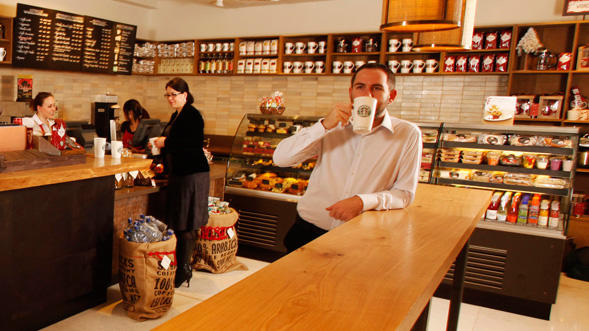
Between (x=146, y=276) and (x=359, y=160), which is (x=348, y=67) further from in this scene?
(x=359, y=160)

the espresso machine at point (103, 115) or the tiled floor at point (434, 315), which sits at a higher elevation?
the espresso machine at point (103, 115)

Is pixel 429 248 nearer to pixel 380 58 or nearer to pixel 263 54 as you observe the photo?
pixel 380 58

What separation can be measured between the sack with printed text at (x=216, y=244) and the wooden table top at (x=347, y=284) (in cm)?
261

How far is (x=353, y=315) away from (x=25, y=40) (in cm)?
675

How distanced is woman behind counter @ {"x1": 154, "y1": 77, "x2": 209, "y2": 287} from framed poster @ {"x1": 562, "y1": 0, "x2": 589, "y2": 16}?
171 inches

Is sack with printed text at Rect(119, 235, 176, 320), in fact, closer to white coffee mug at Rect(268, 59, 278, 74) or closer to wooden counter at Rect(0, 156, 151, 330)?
wooden counter at Rect(0, 156, 151, 330)

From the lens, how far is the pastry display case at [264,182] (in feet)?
14.9

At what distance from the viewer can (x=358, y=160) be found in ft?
6.38

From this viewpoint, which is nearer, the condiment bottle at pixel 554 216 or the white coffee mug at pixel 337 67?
the condiment bottle at pixel 554 216

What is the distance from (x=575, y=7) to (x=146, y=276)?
5.25 m

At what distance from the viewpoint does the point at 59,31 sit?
21.3 ft

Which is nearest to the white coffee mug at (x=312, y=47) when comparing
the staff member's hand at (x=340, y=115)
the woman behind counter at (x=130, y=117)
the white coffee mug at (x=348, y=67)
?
the white coffee mug at (x=348, y=67)

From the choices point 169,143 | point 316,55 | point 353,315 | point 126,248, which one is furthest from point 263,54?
point 353,315

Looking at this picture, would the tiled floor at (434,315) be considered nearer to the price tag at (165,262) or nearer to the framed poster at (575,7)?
the price tag at (165,262)
